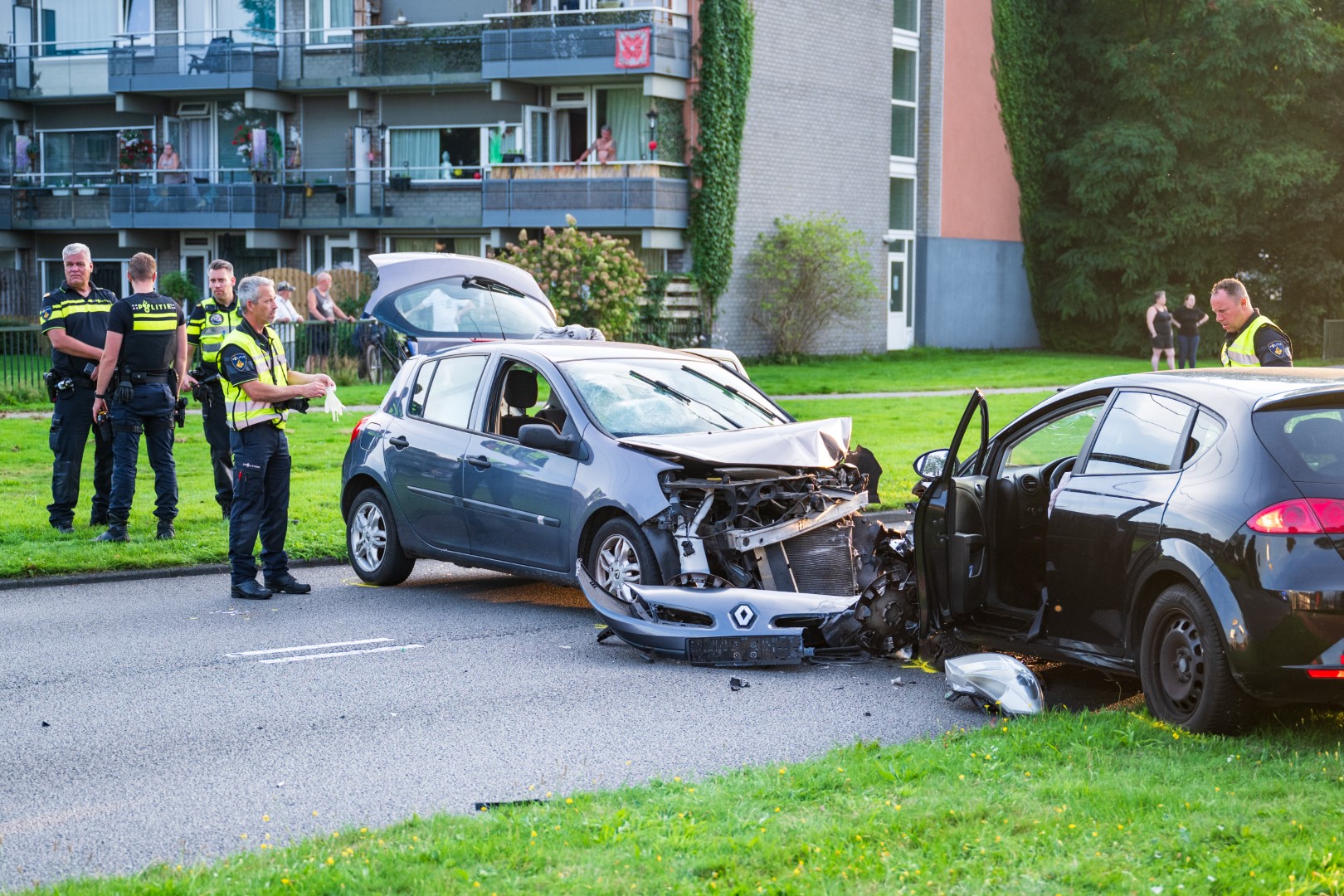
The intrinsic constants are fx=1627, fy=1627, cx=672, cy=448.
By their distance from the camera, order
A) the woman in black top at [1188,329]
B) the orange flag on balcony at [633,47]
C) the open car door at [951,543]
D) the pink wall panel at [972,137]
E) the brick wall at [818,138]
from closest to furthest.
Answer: the open car door at [951,543] → the woman in black top at [1188,329] → the orange flag on balcony at [633,47] → the brick wall at [818,138] → the pink wall panel at [972,137]

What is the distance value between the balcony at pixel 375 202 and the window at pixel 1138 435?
29364mm

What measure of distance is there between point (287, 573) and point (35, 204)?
108 feet

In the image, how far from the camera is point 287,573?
34.7ft

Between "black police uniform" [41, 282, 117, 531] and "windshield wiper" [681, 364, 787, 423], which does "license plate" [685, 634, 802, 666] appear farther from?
"black police uniform" [41, 282, 117, 531]

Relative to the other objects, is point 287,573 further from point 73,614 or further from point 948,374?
point 948,374

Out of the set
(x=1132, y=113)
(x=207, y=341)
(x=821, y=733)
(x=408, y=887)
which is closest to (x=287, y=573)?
(x=207, y=341)

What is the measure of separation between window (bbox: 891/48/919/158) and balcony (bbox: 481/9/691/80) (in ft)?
27.7

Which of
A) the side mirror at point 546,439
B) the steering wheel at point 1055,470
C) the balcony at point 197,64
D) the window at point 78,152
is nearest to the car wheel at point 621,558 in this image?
the side mirror at point 546,439

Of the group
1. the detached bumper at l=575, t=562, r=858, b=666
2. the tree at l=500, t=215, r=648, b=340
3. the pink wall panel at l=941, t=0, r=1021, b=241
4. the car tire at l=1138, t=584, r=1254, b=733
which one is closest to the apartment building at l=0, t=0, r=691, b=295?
the tree at l=500, t=215, r=648, b=340

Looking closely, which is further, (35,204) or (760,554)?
(35,204)

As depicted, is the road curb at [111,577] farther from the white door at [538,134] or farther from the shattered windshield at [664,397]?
the white door at [538,134]

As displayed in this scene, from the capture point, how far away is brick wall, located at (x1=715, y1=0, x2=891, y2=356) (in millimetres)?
34938

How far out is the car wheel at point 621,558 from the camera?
8531mm

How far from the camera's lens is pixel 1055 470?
751cm
